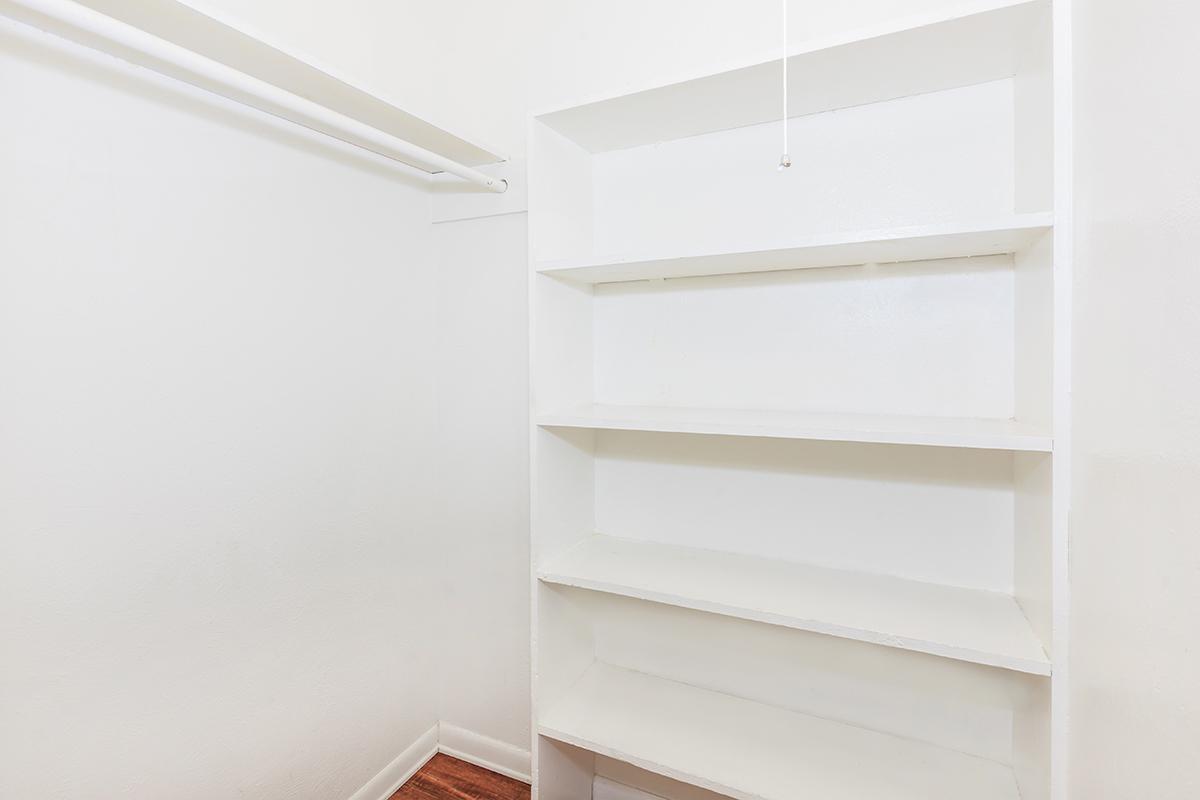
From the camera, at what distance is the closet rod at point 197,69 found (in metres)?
→ 0.78

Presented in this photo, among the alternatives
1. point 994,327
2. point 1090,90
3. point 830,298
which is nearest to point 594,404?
point 830,298

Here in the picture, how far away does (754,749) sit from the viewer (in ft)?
4.09

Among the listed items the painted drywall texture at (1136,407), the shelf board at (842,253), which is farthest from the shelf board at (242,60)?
the painted drywall texture at (1136,407)

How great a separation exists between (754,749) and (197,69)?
1674mm

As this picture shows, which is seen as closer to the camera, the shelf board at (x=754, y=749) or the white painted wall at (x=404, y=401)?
the white painted wall at (x=404, y=401)

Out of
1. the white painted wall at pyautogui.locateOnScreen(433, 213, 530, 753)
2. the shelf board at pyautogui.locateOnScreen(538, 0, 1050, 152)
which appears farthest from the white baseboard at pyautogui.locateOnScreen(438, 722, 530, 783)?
the shelf board at pyautogui.locateOnScreen(538, 0, 1050, 152)

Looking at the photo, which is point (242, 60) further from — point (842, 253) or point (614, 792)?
point (614, 792)

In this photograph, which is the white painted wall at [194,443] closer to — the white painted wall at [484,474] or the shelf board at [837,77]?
the white painted wall at [484,474]

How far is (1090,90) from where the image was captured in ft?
2.66

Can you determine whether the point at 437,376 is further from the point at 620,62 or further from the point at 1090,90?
the point at 1090,90

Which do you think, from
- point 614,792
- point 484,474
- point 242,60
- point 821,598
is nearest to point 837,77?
point 821,598

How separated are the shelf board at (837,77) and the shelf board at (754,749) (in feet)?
4.62

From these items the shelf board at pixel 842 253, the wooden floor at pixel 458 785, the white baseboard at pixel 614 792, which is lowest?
the wooden floor at pixel 458 785

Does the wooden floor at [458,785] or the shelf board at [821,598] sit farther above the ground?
the shelf board at [821,598]
